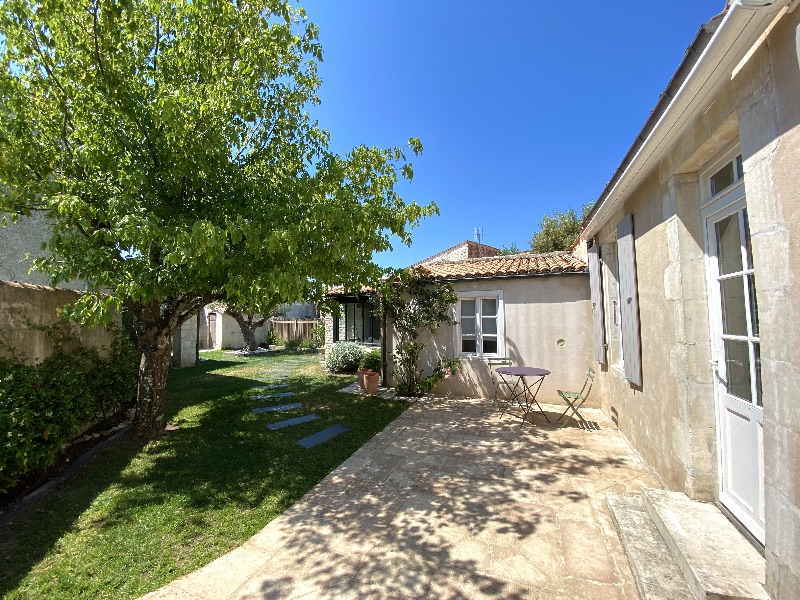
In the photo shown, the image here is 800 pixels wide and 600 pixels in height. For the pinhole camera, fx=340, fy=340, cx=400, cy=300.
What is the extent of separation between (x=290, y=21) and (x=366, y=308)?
920cm

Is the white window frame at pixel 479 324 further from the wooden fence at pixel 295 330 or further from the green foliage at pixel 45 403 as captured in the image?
the wooden fence at pixel 295 330

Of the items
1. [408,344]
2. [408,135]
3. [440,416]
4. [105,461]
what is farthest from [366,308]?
[105,461]

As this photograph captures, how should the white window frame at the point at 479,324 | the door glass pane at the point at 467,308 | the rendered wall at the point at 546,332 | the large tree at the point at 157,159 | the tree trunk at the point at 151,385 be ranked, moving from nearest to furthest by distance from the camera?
1. the large tree at the point at 157,159
2. the tree trunk at the point at 151,385
3. the rendered wall at the point at 546,332
4. the white window frame at the point at 479,324
5. the door glass pane at the point at 467,308

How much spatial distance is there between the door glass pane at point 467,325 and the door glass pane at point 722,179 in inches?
253

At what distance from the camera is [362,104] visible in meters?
9.39

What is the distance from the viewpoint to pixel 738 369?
3.05 m

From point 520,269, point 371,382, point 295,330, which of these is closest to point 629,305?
point 520,269

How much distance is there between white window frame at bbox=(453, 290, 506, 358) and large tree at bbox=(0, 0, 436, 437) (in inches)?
163

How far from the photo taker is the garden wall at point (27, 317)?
472 cm

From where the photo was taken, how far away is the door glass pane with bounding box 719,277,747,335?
2967 millimetres

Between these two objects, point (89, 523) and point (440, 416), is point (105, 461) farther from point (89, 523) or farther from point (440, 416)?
point (440, 416)

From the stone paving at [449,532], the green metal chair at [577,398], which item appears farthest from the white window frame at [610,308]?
the stone paving at [449,532]

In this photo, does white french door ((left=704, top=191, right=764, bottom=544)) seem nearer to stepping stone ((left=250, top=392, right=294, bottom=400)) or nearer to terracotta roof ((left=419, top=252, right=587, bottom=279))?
terracotta roof ((left=419, top=252, right=587, bottom=279))

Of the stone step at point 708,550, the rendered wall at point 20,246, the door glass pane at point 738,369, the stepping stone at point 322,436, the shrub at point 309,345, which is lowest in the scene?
the stepping stone at point 322,436
